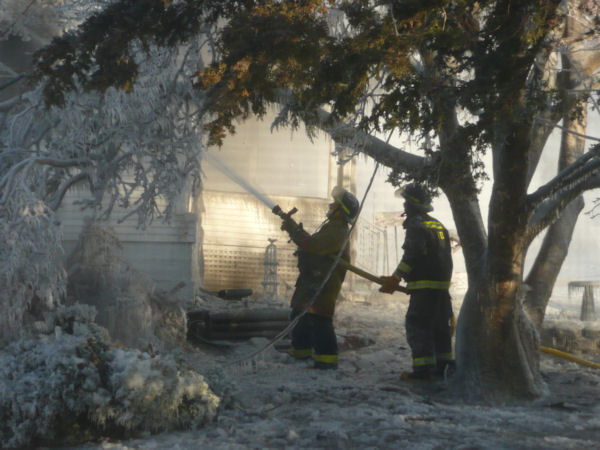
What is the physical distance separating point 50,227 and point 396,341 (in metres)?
5.34

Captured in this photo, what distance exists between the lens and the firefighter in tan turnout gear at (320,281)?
597 cm

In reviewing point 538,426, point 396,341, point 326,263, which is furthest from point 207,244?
point 538,426

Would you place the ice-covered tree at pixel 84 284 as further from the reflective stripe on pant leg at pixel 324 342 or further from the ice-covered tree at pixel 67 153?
the reflective stripe on pant leg at pixel 324 342

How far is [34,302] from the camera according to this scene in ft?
17.8

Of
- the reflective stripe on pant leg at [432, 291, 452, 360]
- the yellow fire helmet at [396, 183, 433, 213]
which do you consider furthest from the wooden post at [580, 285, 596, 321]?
the yellow fire helmet at [396, 183, 433, 213]

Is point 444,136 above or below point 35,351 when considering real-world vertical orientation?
above

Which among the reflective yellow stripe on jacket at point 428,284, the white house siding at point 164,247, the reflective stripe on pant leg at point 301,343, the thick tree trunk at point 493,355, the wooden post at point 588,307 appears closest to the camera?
the thick tree trunk at point 493,355

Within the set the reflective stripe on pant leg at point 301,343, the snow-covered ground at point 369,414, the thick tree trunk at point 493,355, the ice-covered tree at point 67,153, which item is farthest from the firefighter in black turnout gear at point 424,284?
the ice-covered tree at point 67,153

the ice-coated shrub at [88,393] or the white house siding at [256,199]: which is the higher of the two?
the white house siding at [256,199]

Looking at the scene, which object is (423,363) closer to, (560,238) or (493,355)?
(493,355)

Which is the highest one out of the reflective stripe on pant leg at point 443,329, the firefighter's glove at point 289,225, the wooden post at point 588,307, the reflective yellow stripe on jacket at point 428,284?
the firefighter's glove at point 289,225

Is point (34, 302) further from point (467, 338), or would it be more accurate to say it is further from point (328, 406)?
point (467, 338)

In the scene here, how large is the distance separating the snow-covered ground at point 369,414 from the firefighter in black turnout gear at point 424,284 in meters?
0.38

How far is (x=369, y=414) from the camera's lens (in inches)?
159
